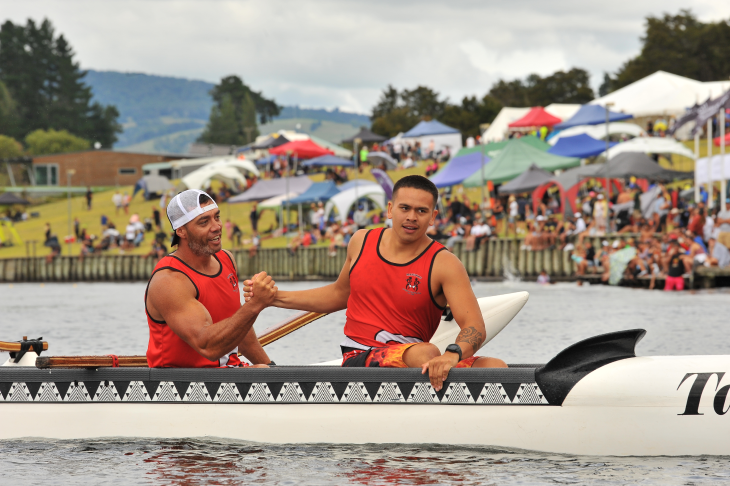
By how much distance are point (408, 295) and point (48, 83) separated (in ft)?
397

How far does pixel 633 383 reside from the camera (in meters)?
5.30

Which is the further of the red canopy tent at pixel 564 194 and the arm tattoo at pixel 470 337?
the red canopy tent at pixel 564 194

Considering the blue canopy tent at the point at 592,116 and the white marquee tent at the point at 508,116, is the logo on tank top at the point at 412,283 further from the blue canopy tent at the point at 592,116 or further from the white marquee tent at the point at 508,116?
the white marquee tent at the point at 508,116

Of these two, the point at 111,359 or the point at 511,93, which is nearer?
the point at 111,359

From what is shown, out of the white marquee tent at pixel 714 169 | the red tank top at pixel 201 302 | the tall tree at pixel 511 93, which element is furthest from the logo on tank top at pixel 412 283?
the tall tree at pixel 511 93

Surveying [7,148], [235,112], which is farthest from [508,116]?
[235,112]

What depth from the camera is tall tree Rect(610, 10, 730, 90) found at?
67188 mm

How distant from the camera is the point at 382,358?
17.6ft

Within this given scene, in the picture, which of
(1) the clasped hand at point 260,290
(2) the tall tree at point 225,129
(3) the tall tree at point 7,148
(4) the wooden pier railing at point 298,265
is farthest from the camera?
(2) the tall tree at point 225,129

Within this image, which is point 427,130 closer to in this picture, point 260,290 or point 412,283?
point 412,283

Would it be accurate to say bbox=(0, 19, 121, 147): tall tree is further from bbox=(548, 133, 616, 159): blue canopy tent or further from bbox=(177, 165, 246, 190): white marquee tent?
bbox=(548, 133, 616, 159): blue canopy tent

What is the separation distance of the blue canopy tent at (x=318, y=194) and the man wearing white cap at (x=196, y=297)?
1176 inches

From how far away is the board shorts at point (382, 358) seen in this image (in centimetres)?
532

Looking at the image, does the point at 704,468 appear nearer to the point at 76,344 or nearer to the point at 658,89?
the point at 76,344
